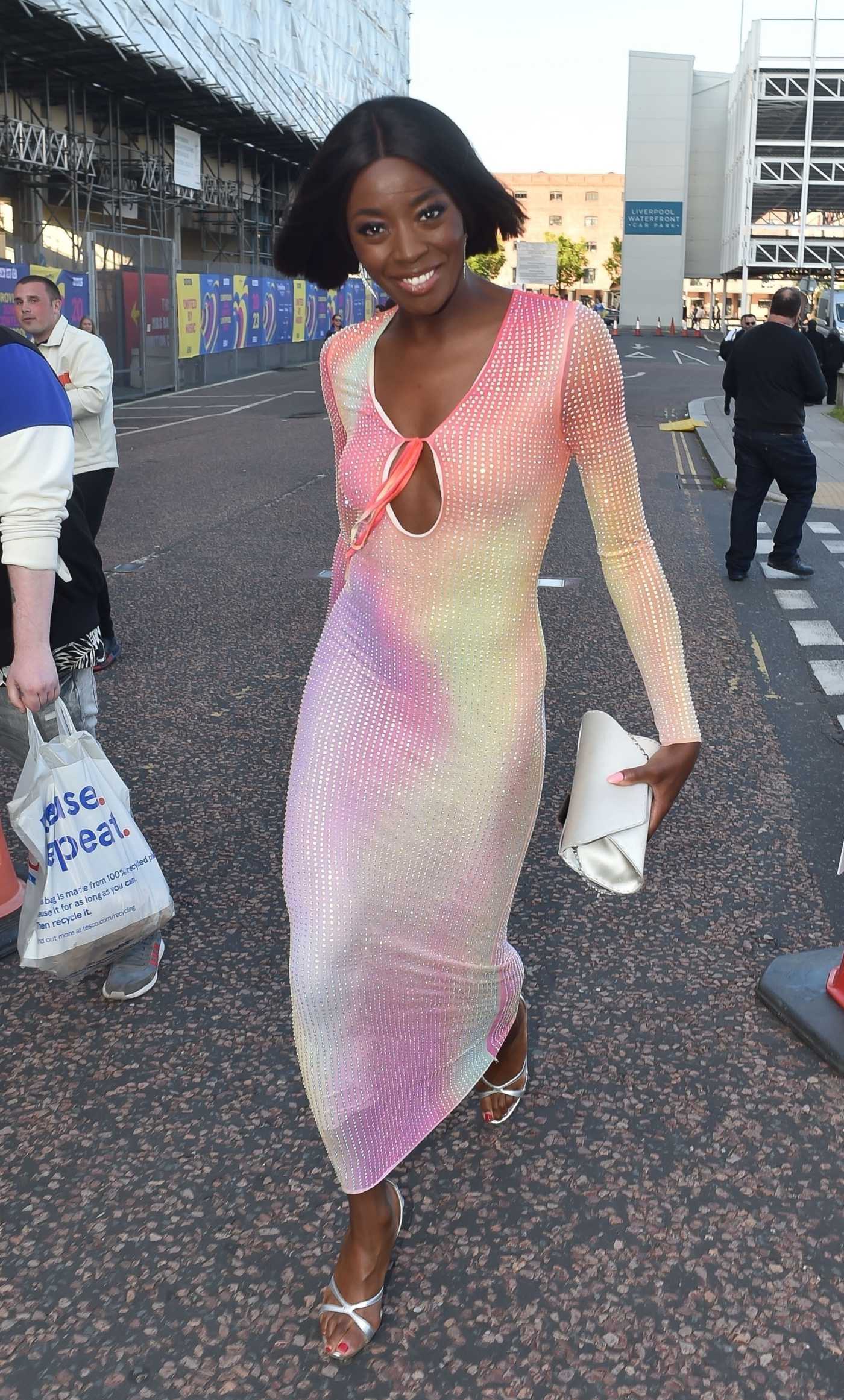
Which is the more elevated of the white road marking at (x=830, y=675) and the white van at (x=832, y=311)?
the white van at (x=832, y=311)

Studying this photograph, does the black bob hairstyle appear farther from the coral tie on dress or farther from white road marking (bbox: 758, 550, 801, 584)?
white road marking (bbox: 758, 550, 801, 584)

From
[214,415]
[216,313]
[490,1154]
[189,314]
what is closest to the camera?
[490,1154]

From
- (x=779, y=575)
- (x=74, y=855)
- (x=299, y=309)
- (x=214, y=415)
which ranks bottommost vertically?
(x=779, y=575)

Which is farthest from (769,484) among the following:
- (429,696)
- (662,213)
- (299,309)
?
(662,213)

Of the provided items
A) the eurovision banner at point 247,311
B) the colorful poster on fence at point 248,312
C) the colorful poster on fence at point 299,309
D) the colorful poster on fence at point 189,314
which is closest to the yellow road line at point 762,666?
the eurovision banner at point 247,311

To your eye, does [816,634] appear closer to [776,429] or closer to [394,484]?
[776,429]

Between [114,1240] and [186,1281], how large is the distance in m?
0.19

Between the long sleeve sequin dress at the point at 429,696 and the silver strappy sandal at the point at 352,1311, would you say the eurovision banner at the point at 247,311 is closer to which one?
the long sleeve sequin dress at the point at 429,696

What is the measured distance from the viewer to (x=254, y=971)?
3387 mm

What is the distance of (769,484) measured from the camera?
27.8 ft

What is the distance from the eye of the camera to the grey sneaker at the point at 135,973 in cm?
325

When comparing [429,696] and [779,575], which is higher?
[429,696]

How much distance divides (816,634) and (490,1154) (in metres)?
4.95

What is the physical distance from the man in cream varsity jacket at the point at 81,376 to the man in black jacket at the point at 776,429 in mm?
4115
